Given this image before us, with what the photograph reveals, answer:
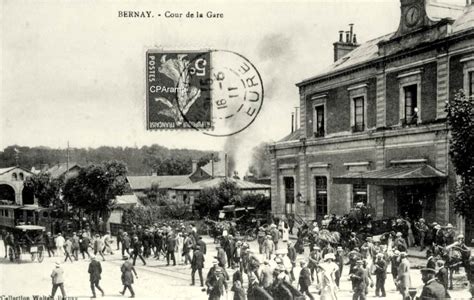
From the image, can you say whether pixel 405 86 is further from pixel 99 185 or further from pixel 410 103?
pixel 99 185

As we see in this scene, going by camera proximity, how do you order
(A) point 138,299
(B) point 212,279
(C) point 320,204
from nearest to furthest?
1. (B) point 212,279
2. (A) point 138,299
3. (C) point 320,204

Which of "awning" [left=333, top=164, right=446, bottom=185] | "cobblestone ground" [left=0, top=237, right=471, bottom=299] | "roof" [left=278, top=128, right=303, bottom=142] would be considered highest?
"roof" [left=278, top=128, right=303, bottom=142]

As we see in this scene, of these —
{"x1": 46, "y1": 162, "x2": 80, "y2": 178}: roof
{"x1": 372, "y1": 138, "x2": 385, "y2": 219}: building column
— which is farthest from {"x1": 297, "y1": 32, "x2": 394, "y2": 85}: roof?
{"x1": 46, "y1": 162, "x2": 80, "y2": 178}: roof

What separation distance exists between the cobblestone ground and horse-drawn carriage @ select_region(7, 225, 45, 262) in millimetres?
463

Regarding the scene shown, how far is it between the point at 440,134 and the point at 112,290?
14522mm

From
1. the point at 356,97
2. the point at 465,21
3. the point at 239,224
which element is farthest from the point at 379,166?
the point at 239,224

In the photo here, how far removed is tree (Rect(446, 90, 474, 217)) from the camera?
14.9 meters

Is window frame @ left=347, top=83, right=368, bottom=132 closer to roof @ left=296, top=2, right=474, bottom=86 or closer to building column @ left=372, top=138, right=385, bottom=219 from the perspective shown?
roof @ left=296, top=2, right=474, bottom=86

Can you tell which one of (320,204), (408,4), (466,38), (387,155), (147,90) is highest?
(408,4)

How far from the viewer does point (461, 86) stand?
68.0 ft

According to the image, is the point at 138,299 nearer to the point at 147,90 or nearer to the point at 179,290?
the point at 179,290

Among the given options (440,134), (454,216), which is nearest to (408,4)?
(440,134)

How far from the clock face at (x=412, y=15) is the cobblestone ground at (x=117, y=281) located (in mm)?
10755

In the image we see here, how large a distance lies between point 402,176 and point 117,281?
1226 cm
